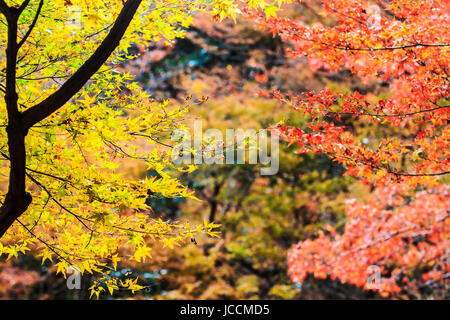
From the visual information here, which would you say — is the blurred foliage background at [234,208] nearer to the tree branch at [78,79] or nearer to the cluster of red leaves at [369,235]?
the cluster of red leaves at [369,235]

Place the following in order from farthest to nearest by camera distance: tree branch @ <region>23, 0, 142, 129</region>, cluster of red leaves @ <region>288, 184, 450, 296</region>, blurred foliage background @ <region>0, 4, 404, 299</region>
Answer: blurred foliage background @ <region>0, 4, 404, 299</region> → cluster of red leaves @ <region>288, 184, 450, 296</region> → tree branch @ <region>23, 0, 142, 129</region>

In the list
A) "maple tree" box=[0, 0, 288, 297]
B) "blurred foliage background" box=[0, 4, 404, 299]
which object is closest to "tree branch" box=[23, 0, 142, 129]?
"maple tree" box=[0, 0, 288, 297]

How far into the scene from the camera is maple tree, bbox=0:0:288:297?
9.09ft

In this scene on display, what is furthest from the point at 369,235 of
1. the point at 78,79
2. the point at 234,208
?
the point at 78,79

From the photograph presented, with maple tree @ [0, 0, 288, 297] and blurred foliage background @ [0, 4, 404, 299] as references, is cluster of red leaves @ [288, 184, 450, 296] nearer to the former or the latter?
blurred foliage background @ [0, 4, 404, 299]

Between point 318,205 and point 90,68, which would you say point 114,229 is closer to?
point 90,68

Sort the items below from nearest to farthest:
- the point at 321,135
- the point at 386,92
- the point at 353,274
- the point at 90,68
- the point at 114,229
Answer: the point at 90,68 < the point at 114,229 < the point at 321,135 < the point at 353,274 < the point at 386,92

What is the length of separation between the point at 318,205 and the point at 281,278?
1.98 metres

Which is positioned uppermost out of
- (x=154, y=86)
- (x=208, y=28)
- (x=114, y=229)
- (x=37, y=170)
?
(x=208, y=28)

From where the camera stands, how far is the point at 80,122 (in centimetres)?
292

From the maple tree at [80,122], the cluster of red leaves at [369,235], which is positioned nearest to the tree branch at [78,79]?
the maple tree at [80,122]

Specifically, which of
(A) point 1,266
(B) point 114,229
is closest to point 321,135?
(B) point 114,229

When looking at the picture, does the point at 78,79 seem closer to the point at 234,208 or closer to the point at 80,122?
the point at 80,122
